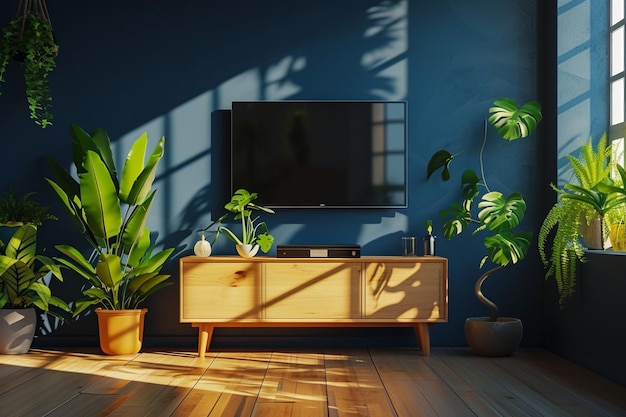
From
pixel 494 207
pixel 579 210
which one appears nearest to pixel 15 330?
pixel 494 207

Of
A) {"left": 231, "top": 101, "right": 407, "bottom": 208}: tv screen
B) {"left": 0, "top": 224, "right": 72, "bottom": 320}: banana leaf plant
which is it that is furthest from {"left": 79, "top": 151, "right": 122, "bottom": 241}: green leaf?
{"left": 231, "top": 101, "right": 407, "bottom": 208}: tv screen

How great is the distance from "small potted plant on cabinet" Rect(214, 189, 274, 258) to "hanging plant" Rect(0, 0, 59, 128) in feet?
4.13

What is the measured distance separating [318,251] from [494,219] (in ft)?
3.53

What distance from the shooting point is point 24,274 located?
4.82m

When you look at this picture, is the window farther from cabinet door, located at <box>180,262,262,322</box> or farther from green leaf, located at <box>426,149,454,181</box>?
cabinet door, located at <box>180,262,262,322</box>

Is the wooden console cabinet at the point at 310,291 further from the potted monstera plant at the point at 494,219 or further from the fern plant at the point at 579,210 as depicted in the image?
the fern plant at the point at 579,210

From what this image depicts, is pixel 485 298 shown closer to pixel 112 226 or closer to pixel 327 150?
pixel 327 150

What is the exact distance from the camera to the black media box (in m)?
4.78

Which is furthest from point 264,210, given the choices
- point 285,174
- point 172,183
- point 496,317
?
point 496,317

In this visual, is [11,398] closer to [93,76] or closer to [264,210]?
[264,210]

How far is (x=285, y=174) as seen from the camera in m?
5.08

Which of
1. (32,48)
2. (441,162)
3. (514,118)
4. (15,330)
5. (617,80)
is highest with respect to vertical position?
(32,48)

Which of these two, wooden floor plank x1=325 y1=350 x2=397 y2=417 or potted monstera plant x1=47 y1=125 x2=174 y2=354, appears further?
potted monstera plant x1=47 y1=125 x2=174 y2=354

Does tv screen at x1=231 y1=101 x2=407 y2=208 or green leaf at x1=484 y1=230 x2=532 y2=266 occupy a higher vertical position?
tv screen at x1=231 y1=101 x2=407 y2=208
